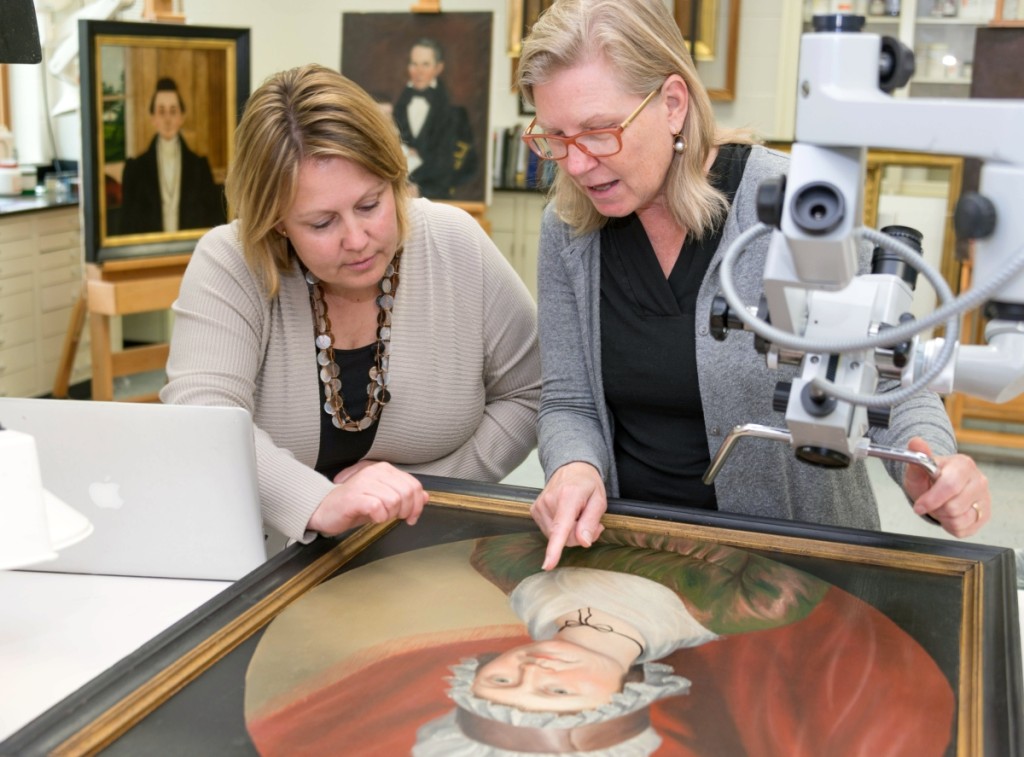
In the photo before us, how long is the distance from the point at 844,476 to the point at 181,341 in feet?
3.21

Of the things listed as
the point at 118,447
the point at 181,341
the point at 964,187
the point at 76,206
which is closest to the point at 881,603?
the point at 118,447

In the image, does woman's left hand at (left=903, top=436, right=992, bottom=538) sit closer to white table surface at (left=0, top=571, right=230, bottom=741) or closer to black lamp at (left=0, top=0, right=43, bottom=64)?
white table surface at (left=0, top=571, right=230, bottom=741)

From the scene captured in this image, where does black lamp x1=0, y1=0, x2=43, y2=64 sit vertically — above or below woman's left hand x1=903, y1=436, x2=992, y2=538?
above

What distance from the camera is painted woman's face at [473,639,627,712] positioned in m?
1.01

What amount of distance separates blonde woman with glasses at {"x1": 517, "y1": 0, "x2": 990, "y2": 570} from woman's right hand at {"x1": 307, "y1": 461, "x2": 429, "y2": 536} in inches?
6.3

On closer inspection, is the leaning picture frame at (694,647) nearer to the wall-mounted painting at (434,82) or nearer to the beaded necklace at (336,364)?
the beaded necklace at (336,364)

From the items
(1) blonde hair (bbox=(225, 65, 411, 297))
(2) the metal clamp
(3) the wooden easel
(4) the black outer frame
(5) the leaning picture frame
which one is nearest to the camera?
(5) the leaning picture frame

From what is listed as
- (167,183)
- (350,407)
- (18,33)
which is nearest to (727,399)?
(350,407)

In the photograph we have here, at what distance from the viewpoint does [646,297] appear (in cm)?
162

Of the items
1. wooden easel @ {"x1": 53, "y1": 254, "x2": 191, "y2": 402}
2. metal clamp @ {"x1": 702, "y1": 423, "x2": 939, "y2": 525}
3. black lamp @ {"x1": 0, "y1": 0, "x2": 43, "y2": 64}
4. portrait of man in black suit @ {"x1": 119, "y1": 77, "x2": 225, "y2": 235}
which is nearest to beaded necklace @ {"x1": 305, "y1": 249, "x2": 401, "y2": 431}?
black lamp @ {"x1": 0, "y1": 0, "x2": 43, "y2": 64}

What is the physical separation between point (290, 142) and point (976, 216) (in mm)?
1007

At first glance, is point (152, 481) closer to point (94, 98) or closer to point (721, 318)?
point (721, 318)

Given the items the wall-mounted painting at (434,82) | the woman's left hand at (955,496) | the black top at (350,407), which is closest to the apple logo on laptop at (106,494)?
the black top at (350,407)

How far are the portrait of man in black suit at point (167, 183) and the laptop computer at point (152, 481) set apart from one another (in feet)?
8.26
